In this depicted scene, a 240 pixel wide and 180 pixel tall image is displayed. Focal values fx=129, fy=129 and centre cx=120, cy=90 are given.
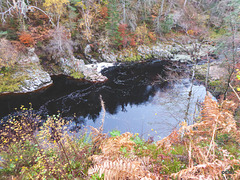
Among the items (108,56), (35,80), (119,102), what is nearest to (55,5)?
(108,56)

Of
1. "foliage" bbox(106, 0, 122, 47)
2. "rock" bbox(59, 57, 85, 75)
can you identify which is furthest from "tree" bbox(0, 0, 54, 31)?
"foliage" bbox(106, 0, 122, 47)

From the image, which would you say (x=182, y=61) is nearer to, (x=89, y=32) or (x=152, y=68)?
(x=152, y=68)

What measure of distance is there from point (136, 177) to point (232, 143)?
2903mm

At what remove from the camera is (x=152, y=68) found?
20797mm

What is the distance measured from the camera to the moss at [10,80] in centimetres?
1259

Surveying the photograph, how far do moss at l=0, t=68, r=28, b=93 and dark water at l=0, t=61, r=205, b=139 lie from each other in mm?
750

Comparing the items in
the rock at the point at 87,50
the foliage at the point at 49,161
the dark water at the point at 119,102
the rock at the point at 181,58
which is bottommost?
the dark water at the point at 119,102

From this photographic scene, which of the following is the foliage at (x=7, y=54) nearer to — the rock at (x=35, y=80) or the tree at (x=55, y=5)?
the rock at (x=35, y=80)

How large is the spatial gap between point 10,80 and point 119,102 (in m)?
11.2

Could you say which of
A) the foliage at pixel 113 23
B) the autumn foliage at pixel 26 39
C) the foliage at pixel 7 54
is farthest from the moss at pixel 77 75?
the foliage at pixel 113 23

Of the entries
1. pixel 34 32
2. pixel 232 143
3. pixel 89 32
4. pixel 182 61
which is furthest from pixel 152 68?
pixel 232 143

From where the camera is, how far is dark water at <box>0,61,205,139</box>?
9.92 m

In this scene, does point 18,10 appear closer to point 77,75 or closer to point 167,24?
point 77,75

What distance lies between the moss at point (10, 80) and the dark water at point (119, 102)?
29.5 inches
